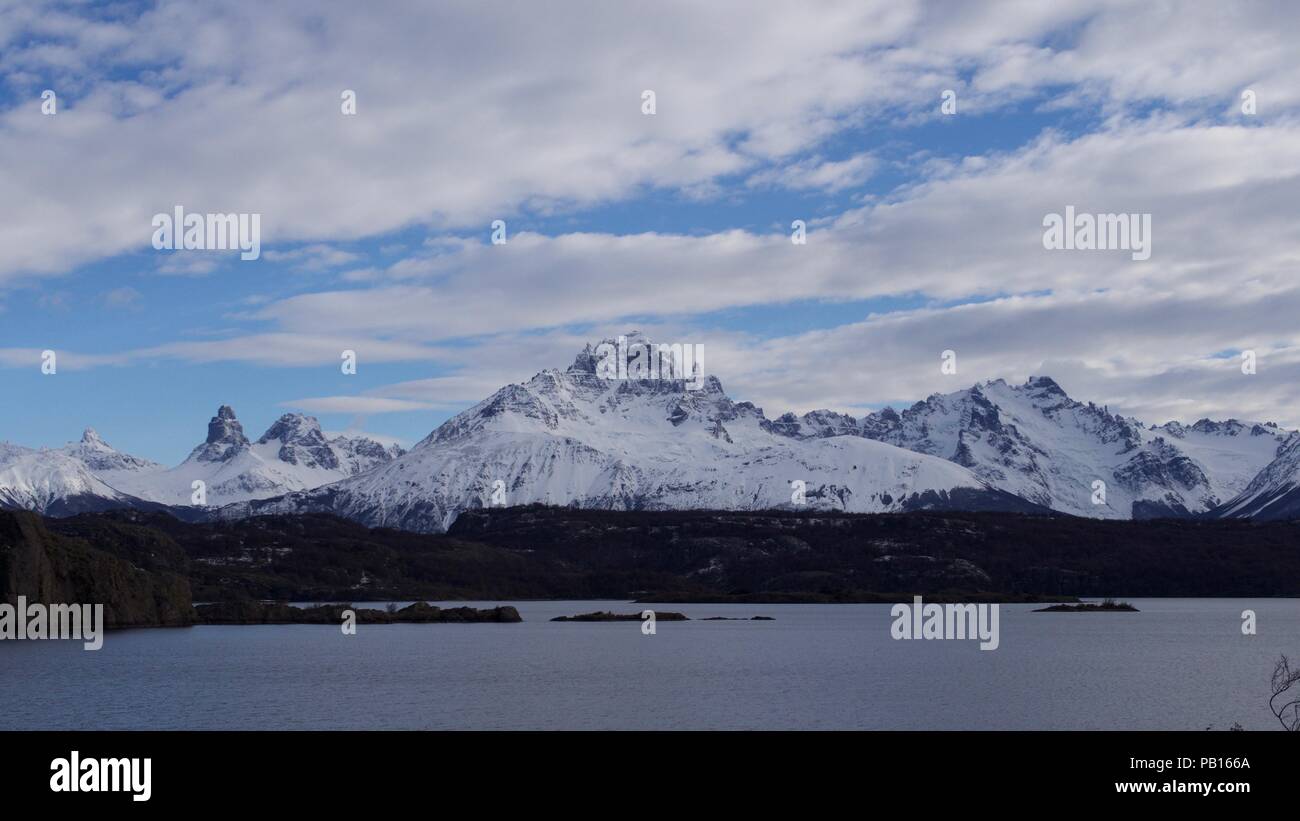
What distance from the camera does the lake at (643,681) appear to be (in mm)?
71188

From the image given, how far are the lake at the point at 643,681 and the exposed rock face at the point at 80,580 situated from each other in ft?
21.6

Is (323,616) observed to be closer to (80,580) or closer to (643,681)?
(80,580)

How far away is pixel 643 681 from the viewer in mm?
93125

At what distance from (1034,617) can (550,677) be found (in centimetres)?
12131

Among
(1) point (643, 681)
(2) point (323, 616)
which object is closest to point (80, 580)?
(2) point (323, 616)

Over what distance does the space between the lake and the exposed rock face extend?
6597 millimetres

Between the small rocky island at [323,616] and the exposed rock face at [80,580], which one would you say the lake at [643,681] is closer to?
the exposed rock face at [80,580]

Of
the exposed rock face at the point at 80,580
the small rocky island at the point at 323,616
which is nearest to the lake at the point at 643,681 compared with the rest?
the exposed rock face at the point at 80,580

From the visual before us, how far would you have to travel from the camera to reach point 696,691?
8619 centimetres

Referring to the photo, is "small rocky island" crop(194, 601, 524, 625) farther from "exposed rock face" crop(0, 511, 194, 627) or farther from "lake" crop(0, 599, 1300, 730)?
"lake" crop(0, 599, 1300, 730)

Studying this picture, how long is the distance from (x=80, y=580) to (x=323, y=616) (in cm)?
4109

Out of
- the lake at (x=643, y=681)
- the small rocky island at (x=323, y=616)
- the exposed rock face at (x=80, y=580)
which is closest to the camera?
the lake at (x=643, y=681)
